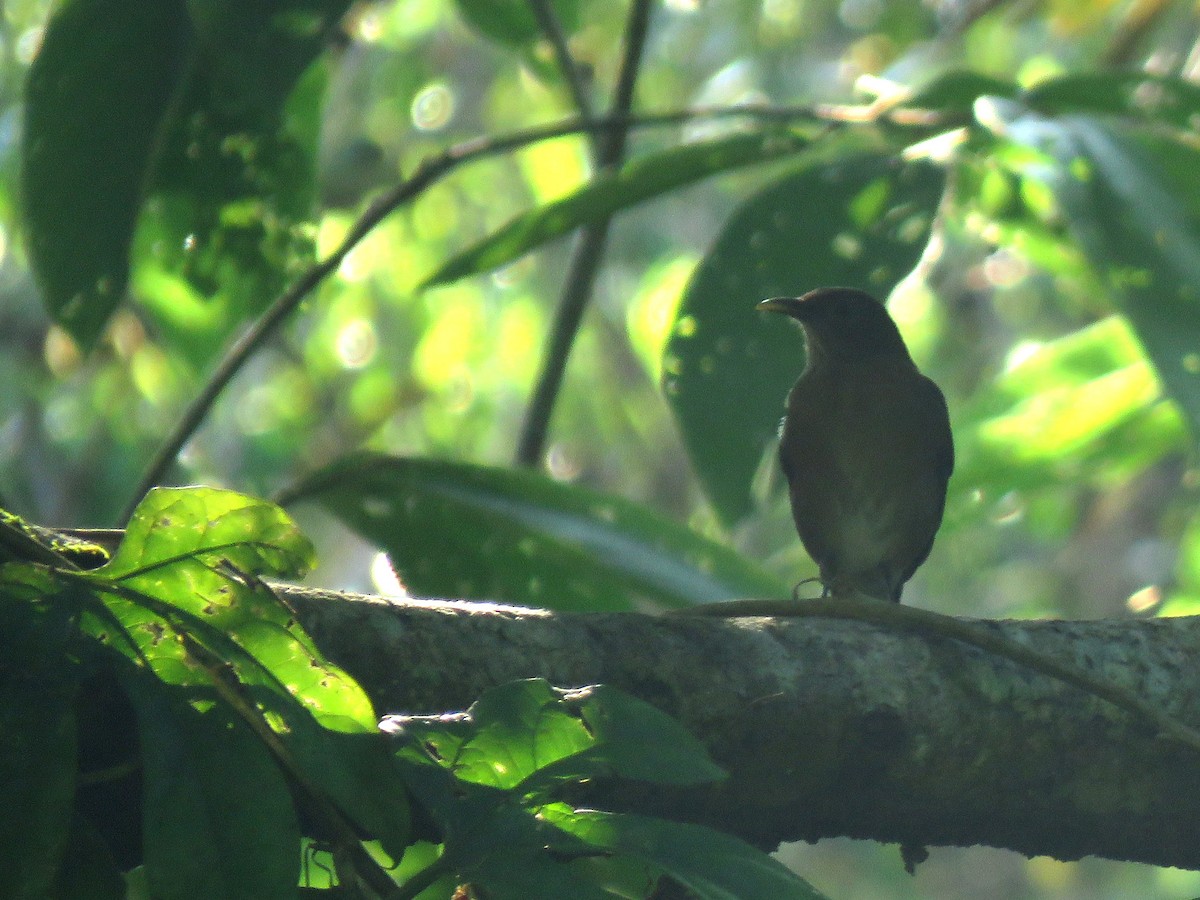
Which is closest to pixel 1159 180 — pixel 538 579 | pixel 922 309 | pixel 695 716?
pixel 695 716

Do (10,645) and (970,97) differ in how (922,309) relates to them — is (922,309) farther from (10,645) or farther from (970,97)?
(10,645)

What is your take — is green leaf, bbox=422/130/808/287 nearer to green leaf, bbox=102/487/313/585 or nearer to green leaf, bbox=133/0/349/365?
green leaf, bbox=133/0/349/365

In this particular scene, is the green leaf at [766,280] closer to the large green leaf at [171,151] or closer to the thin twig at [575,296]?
the thin twig at [575,296]

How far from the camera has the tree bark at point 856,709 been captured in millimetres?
2031

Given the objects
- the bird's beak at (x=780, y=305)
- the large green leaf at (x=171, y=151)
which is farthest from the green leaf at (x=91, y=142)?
the bird's beak at (x=780, y=305)

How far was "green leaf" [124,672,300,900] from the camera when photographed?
1398 millimetres

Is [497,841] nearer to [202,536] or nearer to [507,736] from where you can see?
[507,736]

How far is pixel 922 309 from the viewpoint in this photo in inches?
366

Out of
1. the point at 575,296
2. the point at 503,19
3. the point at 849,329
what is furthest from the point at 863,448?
the point at 503,19

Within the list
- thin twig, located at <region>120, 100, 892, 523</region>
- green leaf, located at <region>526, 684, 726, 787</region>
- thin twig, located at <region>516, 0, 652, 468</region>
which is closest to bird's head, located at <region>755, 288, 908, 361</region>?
thin twig, located at <region>516, 0, 652, 468</region>

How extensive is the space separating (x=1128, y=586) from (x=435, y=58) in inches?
227

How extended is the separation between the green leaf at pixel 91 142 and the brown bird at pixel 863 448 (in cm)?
249

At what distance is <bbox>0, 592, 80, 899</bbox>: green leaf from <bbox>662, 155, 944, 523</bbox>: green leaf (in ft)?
4.94

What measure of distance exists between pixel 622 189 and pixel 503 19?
4.17 ft
